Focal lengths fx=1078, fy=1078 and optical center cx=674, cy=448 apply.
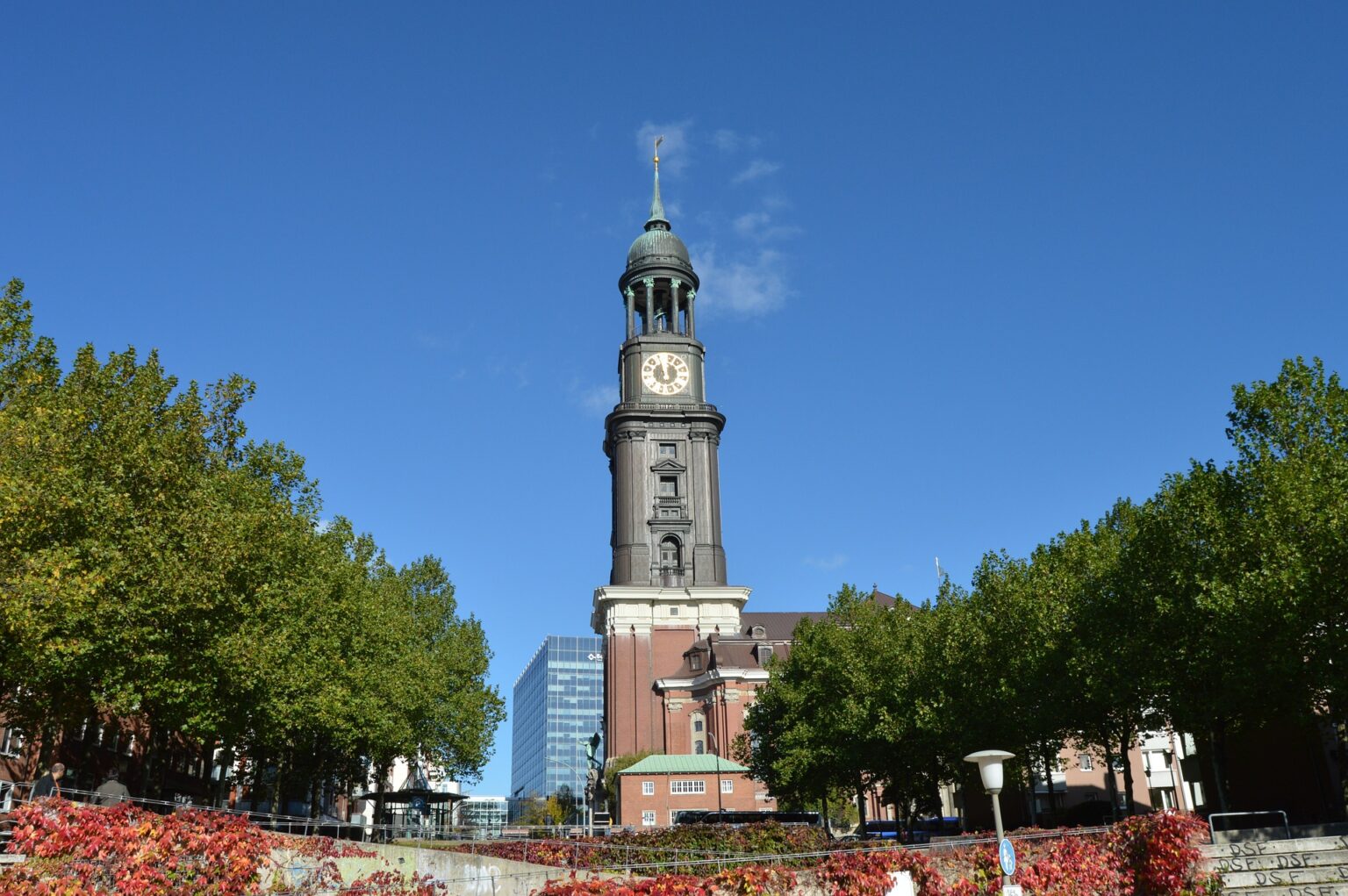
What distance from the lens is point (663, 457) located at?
9950 cm

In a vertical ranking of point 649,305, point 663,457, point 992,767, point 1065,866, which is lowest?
point 1065,866

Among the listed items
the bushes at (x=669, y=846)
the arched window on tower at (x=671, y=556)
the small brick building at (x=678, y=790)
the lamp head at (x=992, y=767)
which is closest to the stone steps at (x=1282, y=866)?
the lamp head at (x=992, y=767)

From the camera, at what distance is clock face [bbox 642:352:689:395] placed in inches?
4031

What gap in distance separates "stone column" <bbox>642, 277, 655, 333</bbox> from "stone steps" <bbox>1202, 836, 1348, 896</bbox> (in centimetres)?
8637

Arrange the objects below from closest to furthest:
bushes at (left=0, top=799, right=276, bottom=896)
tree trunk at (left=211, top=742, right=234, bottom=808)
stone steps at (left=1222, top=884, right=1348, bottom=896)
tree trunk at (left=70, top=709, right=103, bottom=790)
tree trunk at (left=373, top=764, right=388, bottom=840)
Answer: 1. bushes at (left=0, top=799, right=276, bottom=896)
2. stone steps at (left=1222, top=884, right=1348, bottom=896)
3. tree trunk at (left=70, top=709, right=103, bottom=790)
4. tree trunk at (left=211, top=742, right=234, bottom=808)
5. tree trunk at (left=373, top=764, right=388, bottom=840)

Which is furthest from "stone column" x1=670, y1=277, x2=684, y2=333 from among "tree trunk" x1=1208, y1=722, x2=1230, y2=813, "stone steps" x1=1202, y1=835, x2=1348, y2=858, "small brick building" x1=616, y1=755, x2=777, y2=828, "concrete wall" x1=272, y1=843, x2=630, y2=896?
"stone steps" x1=1202, y1=835, x2=1348, y2=858

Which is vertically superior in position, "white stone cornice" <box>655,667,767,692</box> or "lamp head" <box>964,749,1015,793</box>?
"white stone cornice" <box>655,667,767,692</box>

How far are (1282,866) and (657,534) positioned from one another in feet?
254

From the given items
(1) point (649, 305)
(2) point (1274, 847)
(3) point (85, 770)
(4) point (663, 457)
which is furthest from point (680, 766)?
(2) point (1274, 847)

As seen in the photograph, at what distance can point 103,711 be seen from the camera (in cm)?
3700

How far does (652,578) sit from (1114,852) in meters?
75.9

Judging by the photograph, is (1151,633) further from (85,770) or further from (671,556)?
(671,556)

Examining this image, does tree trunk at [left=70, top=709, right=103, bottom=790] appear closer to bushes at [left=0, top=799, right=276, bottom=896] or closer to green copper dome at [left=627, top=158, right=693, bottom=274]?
bushes at [left=0, top=799, right=276, bottom=896]

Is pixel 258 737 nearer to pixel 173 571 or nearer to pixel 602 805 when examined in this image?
pixel 173 571
